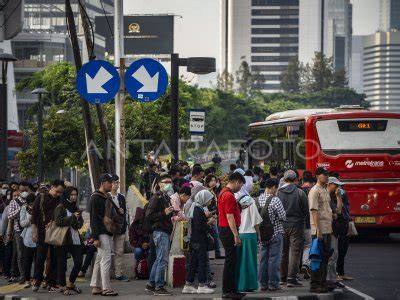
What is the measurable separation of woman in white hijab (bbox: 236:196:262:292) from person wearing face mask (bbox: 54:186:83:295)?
8.38ft

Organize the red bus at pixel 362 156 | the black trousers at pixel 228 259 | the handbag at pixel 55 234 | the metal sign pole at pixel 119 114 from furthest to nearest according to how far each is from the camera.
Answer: the red bus at pixel 362 156, the metal sign pole at pixel 119 114, the handbag at pixel 55 234, the black trousers at pixel 228 259

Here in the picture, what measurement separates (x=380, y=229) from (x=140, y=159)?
997cm

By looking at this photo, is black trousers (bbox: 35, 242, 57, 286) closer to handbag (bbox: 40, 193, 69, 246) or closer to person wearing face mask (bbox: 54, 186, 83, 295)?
person wearing face mask (bbox: 54, 186, 83, 295)

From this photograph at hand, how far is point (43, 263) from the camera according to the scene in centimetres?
1822

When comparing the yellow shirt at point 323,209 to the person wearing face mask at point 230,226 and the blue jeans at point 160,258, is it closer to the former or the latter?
the person wearing face mask at point 230,226

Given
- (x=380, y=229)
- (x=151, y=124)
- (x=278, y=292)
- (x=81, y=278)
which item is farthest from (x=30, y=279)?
(x=151, y=124)

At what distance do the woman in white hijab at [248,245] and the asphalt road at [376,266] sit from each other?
190cm

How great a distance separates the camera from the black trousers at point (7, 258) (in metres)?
20.4

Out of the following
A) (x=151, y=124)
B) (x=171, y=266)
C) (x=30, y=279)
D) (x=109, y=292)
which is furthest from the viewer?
(x=151, y=124)

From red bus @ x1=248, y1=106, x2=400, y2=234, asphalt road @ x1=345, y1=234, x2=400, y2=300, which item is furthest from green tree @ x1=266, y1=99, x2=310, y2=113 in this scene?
red bus @ x1=248, y1=106, x2=400, y2=234

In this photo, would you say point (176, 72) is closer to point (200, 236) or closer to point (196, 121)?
point (196, 121)

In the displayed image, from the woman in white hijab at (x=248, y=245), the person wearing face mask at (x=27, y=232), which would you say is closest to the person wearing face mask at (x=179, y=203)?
the woman in white hijab at (x=248, y=245)

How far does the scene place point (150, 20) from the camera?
152 m

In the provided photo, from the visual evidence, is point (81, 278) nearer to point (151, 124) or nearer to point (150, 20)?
point (151, 124)
